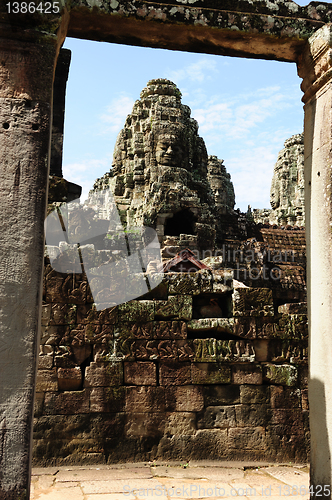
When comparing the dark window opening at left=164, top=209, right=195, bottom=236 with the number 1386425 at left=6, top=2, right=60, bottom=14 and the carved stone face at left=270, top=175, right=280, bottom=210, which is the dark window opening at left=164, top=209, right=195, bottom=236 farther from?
the carved stone face at left=270, top=175, right=280, bottom=210

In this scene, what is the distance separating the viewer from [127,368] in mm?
5844

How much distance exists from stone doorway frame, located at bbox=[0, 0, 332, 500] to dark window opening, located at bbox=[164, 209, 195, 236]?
15.2 m

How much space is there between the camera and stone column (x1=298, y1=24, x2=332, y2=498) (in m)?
3.25

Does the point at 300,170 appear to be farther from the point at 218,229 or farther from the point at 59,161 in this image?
the point at 59,161

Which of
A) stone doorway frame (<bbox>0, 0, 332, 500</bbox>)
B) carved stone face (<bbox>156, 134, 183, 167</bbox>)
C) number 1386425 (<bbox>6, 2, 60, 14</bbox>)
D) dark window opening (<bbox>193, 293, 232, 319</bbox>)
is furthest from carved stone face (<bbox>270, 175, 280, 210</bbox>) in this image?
number 1386425 (<bbox>6, 2, 60, 14</bbox>)

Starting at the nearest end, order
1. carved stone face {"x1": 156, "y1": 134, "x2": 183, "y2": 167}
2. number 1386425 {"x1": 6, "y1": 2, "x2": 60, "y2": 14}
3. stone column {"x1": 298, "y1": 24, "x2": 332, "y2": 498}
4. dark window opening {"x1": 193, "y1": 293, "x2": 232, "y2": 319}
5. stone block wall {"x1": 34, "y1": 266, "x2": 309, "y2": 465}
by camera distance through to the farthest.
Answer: number 1386425 {"x1": 6, "y1": 2, "x2": 60, "y2": 14} → stone column {"x1": 298, "y1": 24, "x2": 332, "y2": 498} → stone block wall {"x1": 34, "y1": 266, "x2": 309, "y2": 465} → dark window opening {"x1": 193, "y1": 293, "x2": 232, "y2": 319} → carved stone face {"x1": 156, "y1": 134, "x2": 183, "y2": 167}

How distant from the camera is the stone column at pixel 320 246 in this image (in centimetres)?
325

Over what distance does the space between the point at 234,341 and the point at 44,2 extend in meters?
→ 4.70

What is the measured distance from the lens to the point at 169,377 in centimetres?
588

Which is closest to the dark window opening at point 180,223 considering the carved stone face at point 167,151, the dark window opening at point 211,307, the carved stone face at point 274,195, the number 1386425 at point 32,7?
the carved stone face at point 167,151

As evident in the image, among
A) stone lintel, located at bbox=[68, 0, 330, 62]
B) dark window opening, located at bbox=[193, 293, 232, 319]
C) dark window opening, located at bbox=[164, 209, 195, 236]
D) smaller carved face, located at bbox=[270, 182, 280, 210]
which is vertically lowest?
dark window opening, located at bbox=[193, 293, 232, 319]

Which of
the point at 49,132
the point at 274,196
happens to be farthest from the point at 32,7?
the point at 274,196

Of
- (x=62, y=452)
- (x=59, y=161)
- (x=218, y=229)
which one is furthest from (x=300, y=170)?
(x=62, y=452)

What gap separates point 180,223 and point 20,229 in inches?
664
